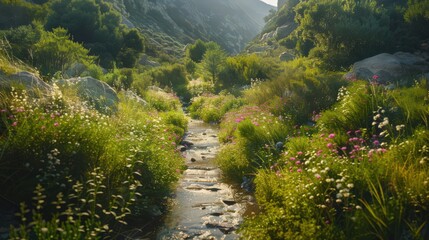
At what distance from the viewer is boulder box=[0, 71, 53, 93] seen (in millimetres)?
7035

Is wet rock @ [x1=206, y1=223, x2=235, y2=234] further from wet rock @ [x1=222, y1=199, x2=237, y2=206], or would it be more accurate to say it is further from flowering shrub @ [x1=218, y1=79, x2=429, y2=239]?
wet rock @ [x1=222, y1=199, x2=237, y2=206]

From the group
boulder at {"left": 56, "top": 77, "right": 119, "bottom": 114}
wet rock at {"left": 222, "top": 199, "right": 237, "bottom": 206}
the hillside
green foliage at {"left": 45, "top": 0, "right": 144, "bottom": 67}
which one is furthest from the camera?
the hillside

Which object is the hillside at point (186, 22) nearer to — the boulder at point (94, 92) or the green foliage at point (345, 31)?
the green foliage at point (345, 31)

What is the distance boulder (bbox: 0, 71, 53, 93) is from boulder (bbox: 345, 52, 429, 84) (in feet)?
46.4

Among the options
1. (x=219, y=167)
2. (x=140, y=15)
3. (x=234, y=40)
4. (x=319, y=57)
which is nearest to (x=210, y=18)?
(x=234, y=40)

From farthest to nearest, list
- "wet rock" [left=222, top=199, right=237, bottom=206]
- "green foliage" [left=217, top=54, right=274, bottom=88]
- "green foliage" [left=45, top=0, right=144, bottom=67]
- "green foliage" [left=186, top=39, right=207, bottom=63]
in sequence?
"green foliage" [left=186, top=39, right=207, bottom=63], "green foliage" [left=45, top=0, right=144, bottom=67], "green foliage" [left=217, top=54, right=274, bottom=88], "wet rock" [left=222, top=199, right=237, bottom=206]

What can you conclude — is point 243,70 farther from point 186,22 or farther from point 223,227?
point 186,22

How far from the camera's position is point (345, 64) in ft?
82.6

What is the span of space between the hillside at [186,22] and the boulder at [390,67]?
5736 cm

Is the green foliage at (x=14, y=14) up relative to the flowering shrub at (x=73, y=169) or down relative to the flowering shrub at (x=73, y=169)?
down

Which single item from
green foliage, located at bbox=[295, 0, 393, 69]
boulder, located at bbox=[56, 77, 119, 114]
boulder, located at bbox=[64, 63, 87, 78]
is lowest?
boulder, located at bbox=[64, 63, 87, 78]

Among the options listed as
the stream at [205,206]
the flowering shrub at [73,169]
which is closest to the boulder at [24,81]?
the flowering shrub at [73,169]

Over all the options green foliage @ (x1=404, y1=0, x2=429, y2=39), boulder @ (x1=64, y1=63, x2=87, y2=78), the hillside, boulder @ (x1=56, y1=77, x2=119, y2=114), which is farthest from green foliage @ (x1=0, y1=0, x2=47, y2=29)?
green foliage @ (x1=404, y1=0, x2=429, y2=39)

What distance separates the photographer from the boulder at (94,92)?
951cm
